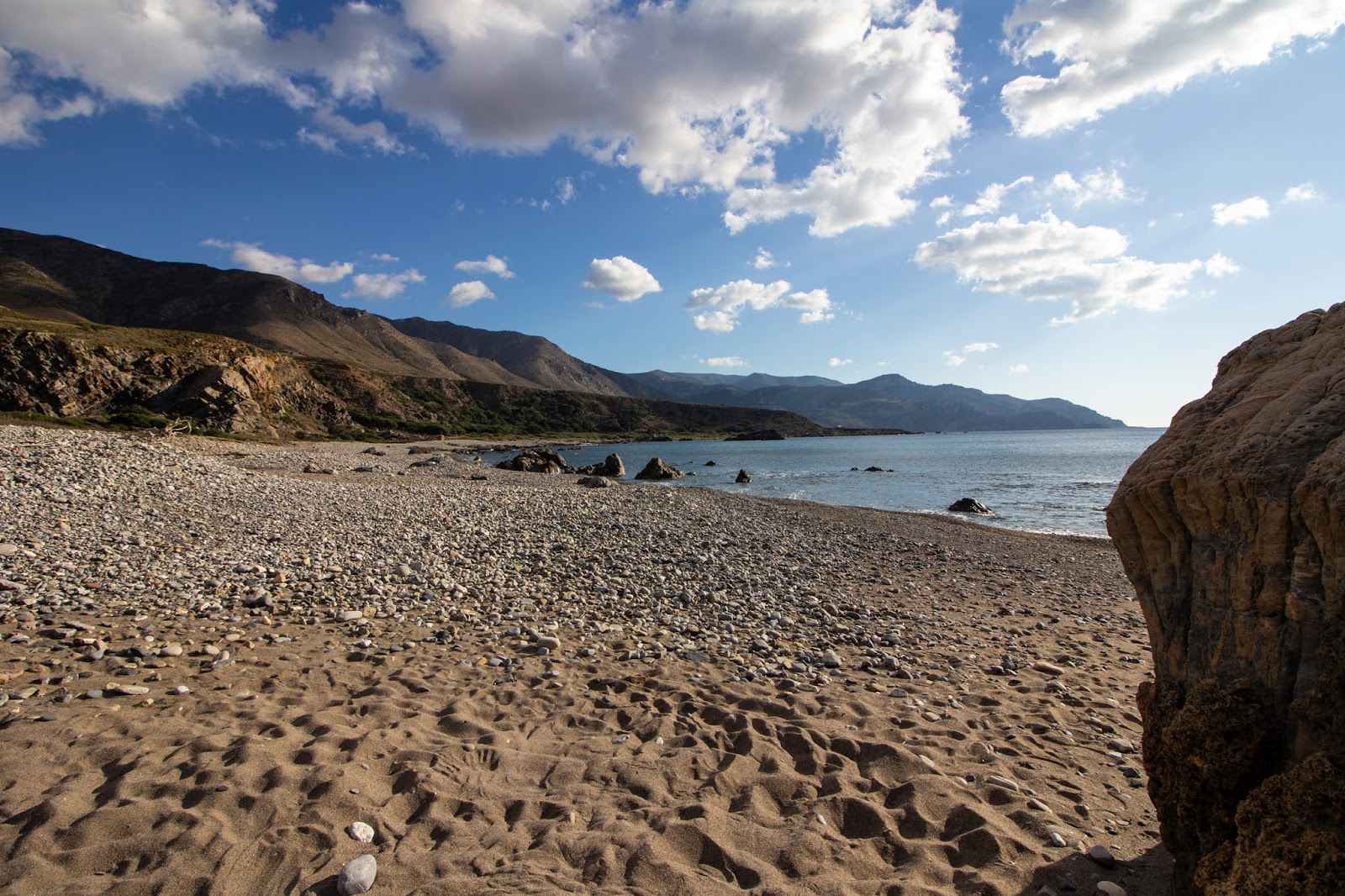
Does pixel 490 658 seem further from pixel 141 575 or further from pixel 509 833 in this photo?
pixel 141 575

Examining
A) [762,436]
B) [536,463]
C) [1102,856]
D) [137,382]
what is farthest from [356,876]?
[762,436]

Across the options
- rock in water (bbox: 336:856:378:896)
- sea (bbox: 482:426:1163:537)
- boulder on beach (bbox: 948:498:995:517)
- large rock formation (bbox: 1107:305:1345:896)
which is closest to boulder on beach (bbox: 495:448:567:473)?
sea (bbox: 482:426:1163:537)

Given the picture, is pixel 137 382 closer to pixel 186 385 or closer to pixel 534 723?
pixel 186 385

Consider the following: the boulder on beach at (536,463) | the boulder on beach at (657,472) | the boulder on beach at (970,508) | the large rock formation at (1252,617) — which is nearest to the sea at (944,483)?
the boulder on beach at (970,508)

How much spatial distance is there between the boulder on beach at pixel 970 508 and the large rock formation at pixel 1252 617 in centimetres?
3169

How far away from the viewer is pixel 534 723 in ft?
21.1

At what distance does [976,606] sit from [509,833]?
431 inches

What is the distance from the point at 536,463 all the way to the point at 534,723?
50.5 meters

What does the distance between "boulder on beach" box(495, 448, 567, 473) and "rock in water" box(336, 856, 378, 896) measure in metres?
50.4

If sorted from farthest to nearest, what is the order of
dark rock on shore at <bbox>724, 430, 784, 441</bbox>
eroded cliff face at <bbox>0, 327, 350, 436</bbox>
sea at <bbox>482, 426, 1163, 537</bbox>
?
1. dark rock on shore at <bbox>724, 430, 784, 441</bbox>
2. eroded cliff face at <bbox>0, 327, 350, 436</bbox>
3. sea at <bbox>482, 426, 1163, 537</bbox>

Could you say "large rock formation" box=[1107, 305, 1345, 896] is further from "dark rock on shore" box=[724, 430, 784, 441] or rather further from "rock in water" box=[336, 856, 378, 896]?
"dark rock on shore" box=[724, 430, 784, 441]

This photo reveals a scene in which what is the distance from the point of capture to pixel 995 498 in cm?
4119

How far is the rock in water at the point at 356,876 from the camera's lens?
3887 mm

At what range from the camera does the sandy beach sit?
4289mm
